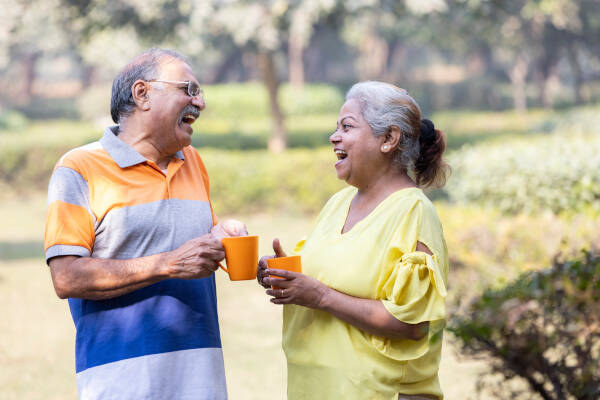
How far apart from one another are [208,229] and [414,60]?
61419 millimetres

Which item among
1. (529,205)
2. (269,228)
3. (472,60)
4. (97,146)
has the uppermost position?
(472,60)

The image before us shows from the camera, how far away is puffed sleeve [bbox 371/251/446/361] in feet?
7.18

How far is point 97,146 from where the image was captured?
2354 millimetres

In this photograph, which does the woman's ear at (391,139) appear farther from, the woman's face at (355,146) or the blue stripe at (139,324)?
the blue stripe at (139,324)

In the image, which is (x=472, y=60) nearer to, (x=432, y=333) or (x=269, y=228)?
(x=269, y=228)

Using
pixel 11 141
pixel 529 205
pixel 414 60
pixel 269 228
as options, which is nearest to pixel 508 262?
pixel 529 205

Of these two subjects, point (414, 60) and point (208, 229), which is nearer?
point (208, 229)

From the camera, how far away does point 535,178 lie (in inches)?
324

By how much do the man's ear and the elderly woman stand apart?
624mm

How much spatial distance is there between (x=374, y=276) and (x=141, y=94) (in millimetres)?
937

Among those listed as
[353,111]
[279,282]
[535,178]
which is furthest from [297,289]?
[535,178]

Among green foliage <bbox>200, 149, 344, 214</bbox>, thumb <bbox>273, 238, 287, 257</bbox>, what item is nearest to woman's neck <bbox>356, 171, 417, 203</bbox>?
thumb <bbox>273, 238, 287, 257</bbox>

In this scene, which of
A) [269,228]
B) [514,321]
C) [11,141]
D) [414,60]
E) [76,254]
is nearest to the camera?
[76,254]

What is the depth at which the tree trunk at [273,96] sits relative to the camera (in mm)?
15391
